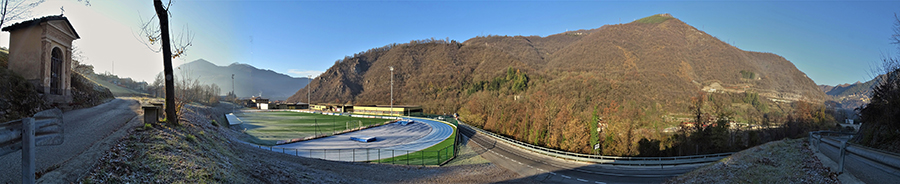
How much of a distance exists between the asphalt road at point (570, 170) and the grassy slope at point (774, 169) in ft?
26.9

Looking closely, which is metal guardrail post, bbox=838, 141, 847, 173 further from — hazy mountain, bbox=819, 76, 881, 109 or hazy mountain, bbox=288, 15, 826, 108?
hazy mountain, bbox=819, 76, 881, 109

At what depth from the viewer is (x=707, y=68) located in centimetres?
Answer: 10162

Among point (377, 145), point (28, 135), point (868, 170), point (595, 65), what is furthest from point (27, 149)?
point (595, 65)

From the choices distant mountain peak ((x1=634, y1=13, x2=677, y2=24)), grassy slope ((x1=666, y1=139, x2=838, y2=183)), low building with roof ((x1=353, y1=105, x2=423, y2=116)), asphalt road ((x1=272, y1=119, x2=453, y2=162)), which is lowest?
asphalt road ((x1=272, y1=119, x2=453, y2=162))

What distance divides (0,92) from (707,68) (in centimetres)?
13668

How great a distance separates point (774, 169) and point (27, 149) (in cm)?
1523

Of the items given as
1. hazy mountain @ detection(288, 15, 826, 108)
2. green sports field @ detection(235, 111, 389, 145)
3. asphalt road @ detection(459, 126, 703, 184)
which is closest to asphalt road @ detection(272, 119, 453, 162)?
green sports field @ detection(235, 111, 389, 145)

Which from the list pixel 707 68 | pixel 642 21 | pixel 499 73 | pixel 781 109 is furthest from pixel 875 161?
pixel 642 21

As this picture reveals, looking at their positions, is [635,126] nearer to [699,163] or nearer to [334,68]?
[699,163]

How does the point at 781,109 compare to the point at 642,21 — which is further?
the point at 642,21

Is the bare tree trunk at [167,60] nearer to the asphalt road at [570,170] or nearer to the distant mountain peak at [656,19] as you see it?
the asphalt road at [570,170]

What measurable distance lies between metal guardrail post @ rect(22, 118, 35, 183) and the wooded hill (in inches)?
1347

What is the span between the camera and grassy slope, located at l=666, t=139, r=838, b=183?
746 cm

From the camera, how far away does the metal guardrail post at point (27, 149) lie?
2.87 m
